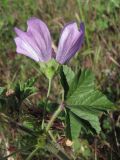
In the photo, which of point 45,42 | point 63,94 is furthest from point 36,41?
point 63,94

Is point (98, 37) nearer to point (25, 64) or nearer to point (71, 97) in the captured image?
point (25, 64)

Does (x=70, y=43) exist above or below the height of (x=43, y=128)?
above

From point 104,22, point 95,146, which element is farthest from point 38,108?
point 104,22

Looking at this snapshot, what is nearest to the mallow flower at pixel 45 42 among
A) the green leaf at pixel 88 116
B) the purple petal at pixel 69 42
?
the purple petal at pixel 69 42

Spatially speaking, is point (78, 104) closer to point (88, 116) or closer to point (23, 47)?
point (88, 116)

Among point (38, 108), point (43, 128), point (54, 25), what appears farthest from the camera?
point (54, 25)

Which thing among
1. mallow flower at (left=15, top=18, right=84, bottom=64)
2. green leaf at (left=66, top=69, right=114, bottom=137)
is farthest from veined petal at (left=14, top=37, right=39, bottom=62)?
green leaf at (left=66, top=69, right=114, bottom=137)

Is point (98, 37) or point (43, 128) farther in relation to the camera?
point (98, 37)

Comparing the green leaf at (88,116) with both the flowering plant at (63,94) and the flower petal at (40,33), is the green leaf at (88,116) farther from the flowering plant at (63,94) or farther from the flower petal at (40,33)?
the flower petal at (40,33)
